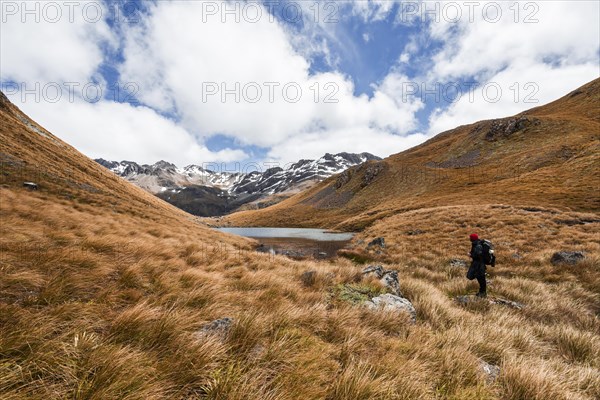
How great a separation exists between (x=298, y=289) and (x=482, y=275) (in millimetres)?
7328

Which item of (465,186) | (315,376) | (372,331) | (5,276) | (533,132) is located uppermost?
(533,132)

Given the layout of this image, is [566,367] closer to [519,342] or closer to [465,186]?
[519,342]

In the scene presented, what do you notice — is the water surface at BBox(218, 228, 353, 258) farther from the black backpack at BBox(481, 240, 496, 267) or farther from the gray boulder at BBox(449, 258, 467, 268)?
the black backpack at BBox(481, 240, 496, 267)

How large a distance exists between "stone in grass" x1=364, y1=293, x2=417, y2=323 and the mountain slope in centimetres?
4180

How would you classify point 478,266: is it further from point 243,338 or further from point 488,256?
point 243,338

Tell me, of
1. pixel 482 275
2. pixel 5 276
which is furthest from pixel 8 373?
pixel 482 275

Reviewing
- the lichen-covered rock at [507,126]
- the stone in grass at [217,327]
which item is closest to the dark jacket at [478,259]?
the stone in grass at [217,327]

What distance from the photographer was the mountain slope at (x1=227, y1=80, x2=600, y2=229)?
148 ft

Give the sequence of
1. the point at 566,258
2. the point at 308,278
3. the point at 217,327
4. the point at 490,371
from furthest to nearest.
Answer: the point at 566,258, the point at 308,278, the point at 490,371, the point at 217,327

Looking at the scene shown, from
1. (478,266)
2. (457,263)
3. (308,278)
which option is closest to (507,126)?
(457,263)

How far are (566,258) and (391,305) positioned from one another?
13412 mm

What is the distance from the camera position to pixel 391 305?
5.86m

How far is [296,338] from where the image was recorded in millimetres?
3814

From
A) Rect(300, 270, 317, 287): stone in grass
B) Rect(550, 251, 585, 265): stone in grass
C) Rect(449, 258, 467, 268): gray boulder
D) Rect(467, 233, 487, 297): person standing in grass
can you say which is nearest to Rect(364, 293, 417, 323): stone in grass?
Rect(300, 270, 317, 287): stone in grass
